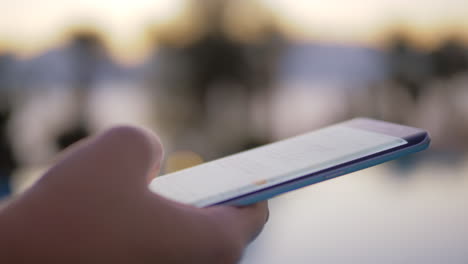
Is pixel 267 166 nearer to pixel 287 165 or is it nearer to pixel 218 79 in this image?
pixel 287 165

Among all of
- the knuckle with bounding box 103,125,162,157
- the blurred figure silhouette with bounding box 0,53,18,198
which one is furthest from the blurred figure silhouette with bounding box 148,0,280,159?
the knuckle with bounding box 103,125,162,157

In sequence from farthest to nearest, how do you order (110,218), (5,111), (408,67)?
(408,67) < (5,111) < (110,218)

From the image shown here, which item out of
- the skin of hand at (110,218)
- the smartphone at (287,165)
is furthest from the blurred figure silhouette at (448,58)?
the skin of hand at (110,218)

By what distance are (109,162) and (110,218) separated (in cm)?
5

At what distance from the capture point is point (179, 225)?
415 millimetres

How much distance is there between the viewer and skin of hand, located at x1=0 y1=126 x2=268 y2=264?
392 millimetres

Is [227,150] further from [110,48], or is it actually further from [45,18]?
[45,18]

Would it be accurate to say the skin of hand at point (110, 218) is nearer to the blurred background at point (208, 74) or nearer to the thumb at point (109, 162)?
the thumb at point (109, 162)

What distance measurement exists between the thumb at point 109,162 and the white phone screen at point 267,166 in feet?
0.12

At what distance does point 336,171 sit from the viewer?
0.47 metres

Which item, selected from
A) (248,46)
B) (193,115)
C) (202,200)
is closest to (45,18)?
(193,115)

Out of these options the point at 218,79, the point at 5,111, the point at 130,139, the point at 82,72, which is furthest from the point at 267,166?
the point at 5,111

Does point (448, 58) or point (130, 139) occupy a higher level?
point (130, 139)

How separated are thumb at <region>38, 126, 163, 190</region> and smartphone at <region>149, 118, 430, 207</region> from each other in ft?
0.18
